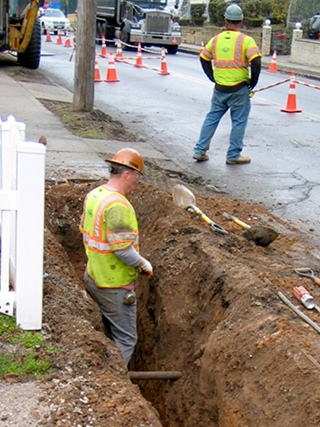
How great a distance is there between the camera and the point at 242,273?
5.12 meters

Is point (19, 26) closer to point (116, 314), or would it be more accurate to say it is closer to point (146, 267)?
point (116, 314)

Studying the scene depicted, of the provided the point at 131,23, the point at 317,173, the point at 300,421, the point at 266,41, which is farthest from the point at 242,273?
the point at 266,41

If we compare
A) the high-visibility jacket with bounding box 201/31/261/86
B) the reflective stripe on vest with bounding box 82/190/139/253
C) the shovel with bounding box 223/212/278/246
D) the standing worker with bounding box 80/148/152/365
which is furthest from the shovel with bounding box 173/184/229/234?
the high-visibility jacket with bounding box 201/31/261/86

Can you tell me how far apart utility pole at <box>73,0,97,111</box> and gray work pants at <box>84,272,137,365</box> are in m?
7.15

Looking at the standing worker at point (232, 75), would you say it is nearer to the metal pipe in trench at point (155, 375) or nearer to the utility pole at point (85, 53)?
the utility pole at point (85, 53)

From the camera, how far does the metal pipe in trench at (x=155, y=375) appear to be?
4.65m

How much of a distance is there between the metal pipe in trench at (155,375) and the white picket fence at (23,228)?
102 cm

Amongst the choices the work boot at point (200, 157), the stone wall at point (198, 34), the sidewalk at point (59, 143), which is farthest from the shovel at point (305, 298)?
the stone wall at point (198, 34)

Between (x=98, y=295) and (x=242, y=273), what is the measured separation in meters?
1.18

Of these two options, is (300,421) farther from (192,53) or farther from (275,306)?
(192,53)

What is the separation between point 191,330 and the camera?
5.35 metres

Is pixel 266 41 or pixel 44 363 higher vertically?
pixel 266 41

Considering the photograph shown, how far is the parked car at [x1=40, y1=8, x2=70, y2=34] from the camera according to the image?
38656 millimetres

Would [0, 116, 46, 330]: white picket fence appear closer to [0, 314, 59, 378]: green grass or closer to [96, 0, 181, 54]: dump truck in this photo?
[0, 314, 59, 378]: green grass
